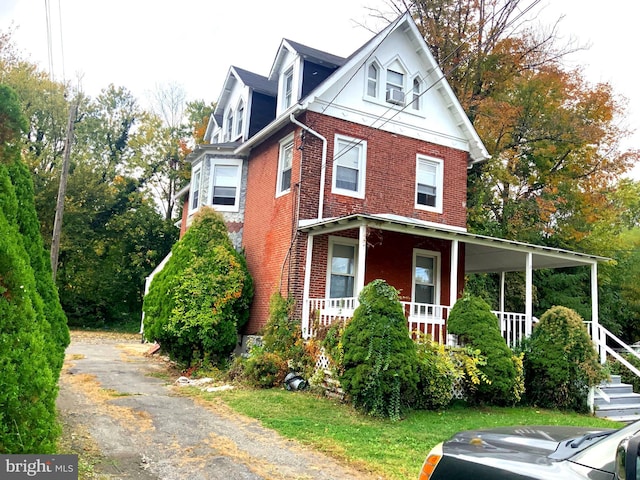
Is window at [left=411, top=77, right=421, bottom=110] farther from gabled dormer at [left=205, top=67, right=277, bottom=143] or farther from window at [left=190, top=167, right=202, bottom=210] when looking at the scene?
window at [left=190, top=167, right=202, bottom=210]

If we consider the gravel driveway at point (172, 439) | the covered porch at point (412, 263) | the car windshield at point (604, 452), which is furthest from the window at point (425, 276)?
the car windshield at point (604, 452)

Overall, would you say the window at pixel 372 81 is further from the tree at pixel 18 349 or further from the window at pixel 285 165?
the tree at pixel 18 349

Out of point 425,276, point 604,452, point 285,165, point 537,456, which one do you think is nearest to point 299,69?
point 285,165

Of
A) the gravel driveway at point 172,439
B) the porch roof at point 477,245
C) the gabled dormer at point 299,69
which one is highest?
the gabled dormer at point 299,69

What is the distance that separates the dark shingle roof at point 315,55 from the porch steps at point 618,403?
11.0m

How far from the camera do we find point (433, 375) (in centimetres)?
977

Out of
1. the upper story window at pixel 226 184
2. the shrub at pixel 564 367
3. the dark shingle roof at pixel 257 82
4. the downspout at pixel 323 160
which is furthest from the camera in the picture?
the dark shingle roof at pixel 257 82

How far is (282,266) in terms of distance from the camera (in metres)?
13.2

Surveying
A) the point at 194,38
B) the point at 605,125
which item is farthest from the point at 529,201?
the point at 194,38

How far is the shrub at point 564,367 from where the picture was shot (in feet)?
36.5

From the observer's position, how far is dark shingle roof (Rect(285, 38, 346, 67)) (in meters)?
14.6

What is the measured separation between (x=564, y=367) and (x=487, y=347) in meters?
2.13

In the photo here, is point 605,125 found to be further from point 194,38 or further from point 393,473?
point 393,473

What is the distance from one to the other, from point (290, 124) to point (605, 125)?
1607cm
